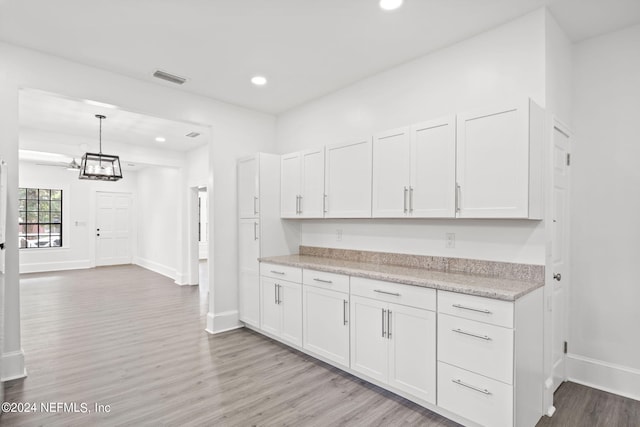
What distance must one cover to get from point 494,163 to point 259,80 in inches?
102

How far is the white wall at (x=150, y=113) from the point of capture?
2.89 m

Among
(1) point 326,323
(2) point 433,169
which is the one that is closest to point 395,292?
(1) point 326,323

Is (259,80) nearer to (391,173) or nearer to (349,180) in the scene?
(349,180)

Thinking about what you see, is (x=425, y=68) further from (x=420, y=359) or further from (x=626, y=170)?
(x=420, y=359)

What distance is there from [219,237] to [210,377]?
1765 mm

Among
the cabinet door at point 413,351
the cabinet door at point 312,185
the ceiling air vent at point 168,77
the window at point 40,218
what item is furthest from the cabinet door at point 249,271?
the window at point 40,218

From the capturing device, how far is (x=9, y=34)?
277cm

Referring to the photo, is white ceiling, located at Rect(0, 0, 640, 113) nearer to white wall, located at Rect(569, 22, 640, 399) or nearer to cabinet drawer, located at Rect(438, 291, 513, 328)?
white wall, located at Rect(569, 22, 640, 399)

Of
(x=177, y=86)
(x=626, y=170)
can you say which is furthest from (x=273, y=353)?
(x=626, y=170)

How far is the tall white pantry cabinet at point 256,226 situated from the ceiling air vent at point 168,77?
1134 mm

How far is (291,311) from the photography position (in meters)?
3.54

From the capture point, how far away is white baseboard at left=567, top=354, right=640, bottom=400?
2.60m

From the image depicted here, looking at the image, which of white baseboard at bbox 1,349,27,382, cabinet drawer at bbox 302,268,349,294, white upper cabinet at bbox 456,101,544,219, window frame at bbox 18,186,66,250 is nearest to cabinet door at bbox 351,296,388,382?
cabinet drawer at bbox 302,268,349,294

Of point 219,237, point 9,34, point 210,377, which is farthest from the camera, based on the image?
point 219,237
